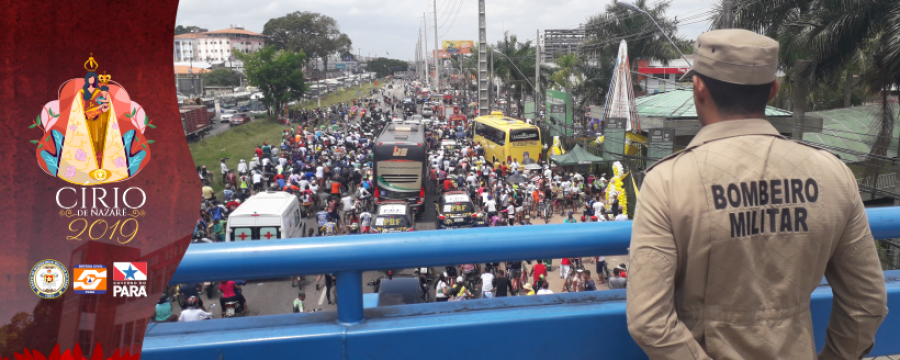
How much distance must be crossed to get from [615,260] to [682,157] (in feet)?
3.27

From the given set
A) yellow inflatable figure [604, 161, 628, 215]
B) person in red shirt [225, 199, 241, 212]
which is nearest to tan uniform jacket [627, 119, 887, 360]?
yellow inflatable figure [604, 161, 628, 215]

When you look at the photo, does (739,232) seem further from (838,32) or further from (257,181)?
(257,181)

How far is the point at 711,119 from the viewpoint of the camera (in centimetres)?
130

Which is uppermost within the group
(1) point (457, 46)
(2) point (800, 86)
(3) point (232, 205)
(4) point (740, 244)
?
(1) point (457, 46)

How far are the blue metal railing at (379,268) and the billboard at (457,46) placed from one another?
90.4 metres

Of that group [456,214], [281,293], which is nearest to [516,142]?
[456,214]

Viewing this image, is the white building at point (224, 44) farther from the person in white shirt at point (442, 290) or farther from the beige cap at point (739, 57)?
the beige cap at point (739, 57)

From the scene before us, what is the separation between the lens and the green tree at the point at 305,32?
201ft

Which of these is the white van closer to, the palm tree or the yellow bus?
the palm tree

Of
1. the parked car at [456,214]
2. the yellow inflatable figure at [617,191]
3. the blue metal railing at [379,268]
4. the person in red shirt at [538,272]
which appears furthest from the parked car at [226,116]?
the blue metal railing at [379,268]

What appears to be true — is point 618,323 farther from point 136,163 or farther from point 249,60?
point 249,60

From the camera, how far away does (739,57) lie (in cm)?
121

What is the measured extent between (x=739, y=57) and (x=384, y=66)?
160 meters

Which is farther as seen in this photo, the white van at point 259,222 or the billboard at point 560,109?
the billboard at point 560,109
